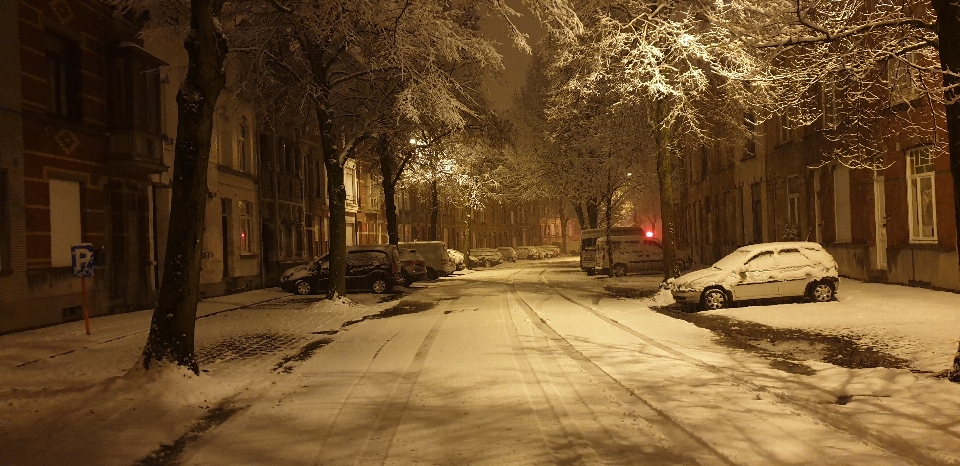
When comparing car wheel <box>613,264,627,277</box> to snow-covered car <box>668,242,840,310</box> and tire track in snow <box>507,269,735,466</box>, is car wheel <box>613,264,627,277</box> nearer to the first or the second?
snow-covered car <box>668,242,840,310</box>

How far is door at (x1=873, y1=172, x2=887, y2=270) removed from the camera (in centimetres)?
2052

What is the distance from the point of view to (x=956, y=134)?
798 cm

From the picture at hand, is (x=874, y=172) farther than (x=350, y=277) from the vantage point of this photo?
No

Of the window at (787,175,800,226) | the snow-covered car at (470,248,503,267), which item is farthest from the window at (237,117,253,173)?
the snow-covered car at (470,248,503,267)

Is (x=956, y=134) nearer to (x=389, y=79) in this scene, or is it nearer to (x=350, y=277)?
(x=389, y=79)

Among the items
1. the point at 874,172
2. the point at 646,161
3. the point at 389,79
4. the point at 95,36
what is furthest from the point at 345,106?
the point at 646,161

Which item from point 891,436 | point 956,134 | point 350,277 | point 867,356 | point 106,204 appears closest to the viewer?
point 891,436

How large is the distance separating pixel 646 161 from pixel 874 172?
2060cm

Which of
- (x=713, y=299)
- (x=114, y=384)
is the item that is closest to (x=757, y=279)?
(x=713, y=299)

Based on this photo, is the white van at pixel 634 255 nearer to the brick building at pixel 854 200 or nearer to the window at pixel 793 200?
the brick building at pixel 854 200

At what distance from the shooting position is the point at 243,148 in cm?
2944

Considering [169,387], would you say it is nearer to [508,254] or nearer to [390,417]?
[390,417]

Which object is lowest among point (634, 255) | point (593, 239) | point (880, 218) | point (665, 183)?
point (634, 255)

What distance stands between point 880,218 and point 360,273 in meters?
17.8
